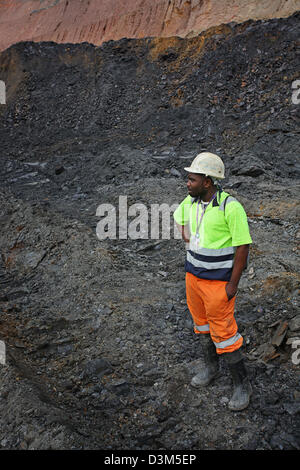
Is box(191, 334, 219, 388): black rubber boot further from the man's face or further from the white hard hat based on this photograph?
the white hard hat

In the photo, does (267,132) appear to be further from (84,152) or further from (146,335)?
(146,335)

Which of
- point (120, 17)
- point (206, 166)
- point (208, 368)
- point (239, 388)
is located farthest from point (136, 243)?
point (120, 17)

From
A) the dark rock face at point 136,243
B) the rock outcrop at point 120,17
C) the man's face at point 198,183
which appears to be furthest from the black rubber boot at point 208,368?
the rock outcrop at point 120,17

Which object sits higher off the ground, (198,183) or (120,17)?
(120,17)

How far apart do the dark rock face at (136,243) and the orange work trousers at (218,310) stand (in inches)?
24.7

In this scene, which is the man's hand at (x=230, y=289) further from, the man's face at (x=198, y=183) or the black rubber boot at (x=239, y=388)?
the man's face at (x=198, y=183)

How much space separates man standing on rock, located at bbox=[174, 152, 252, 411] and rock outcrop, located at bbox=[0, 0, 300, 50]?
1264 cm

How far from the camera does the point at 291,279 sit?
16.1ft

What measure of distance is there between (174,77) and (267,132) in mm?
4789

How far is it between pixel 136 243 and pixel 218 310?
416 centimetres

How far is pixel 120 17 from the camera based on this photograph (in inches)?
706

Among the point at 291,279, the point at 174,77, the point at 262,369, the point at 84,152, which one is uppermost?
the point at 174,77

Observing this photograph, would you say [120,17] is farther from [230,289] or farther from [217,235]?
[230,289]

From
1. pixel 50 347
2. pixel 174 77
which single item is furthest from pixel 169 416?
pixel 174 77
